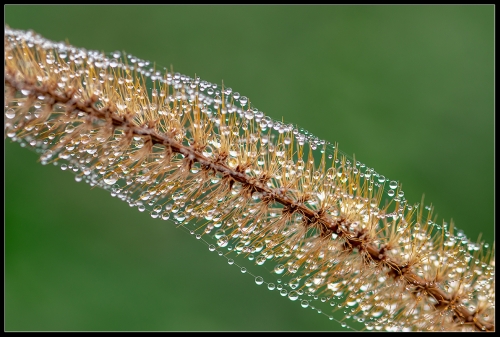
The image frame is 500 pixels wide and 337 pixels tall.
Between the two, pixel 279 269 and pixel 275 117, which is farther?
pixel 275 117

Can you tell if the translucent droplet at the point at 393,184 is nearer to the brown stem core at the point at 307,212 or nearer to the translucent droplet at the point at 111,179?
the brown stem core at the point at 307,212

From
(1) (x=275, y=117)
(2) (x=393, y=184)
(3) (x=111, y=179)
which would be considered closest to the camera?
(3) (x=111, y=179)

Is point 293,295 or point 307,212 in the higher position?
point 307,212

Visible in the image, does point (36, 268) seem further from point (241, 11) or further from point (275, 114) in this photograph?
point (241, 11)

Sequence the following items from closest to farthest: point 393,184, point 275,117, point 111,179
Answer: point 111,179 < point 393,184 < point 275,117

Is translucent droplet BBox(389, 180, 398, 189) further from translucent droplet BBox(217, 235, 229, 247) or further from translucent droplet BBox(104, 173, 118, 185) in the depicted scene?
translucent droplet BBox(104, 173, 118, 185)

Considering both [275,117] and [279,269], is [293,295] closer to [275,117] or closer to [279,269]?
[279,269]

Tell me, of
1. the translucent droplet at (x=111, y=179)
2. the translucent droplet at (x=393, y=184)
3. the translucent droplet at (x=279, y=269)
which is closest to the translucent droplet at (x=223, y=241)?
the translucent droplet at (x=279, y=269)

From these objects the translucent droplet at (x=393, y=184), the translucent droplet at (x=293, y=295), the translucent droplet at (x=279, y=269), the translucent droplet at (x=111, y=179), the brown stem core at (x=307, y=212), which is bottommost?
the translucent droplet at (x=293, y=295)

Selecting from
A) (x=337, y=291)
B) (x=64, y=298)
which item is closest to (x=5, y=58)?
(x=337, y=291)

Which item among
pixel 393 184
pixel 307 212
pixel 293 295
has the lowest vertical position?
pixel 293 295

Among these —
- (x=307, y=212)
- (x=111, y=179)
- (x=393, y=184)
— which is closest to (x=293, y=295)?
(x=307, y=212)

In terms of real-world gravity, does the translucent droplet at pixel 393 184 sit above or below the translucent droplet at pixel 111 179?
above
